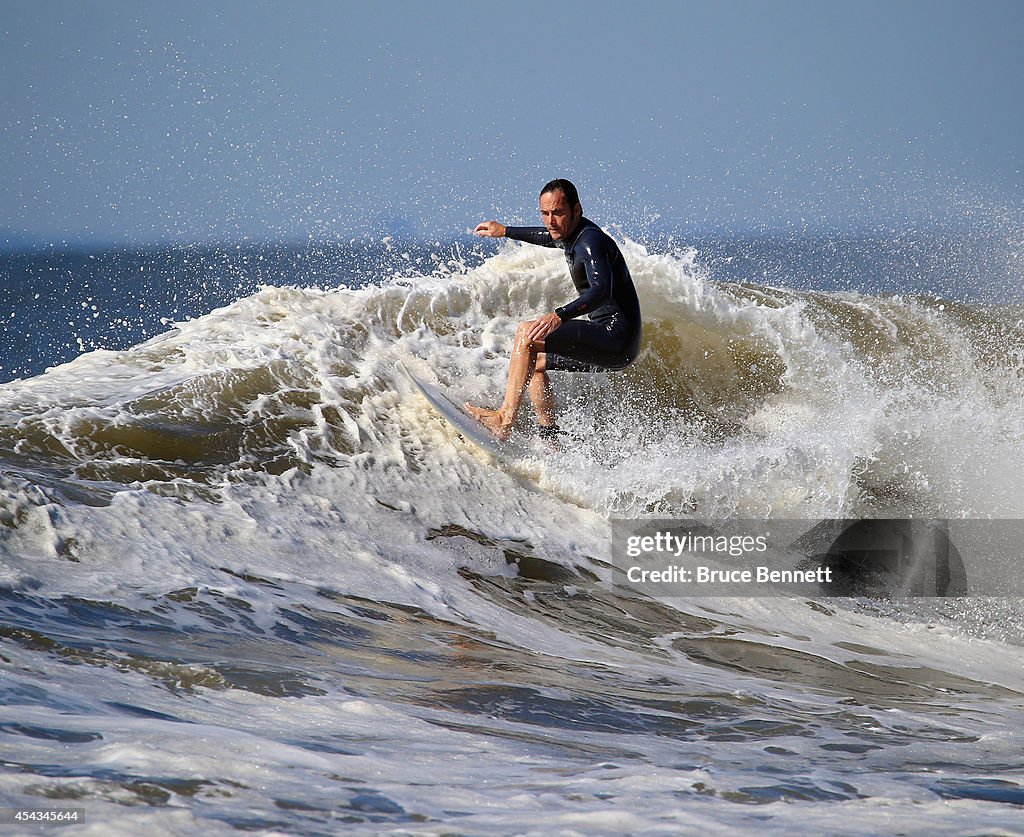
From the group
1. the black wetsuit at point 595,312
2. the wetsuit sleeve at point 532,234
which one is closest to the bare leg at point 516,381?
the black wetsuit at point 595,312

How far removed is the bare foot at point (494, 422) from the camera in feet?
18.8

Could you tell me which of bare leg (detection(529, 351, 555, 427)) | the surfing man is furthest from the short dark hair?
bare leg (detection(529, 351, 555, 427))

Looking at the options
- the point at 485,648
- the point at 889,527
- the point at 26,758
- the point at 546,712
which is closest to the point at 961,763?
the point at 546,712

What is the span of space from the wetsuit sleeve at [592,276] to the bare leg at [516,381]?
26cm

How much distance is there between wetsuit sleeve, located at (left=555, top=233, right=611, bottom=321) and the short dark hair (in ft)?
0.71

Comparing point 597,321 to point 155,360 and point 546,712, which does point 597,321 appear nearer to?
point 155,360

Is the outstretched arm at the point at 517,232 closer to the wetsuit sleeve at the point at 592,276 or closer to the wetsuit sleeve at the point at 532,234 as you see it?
the wetsuit sleeve at the point at 532,234

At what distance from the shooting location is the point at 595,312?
5.63 m

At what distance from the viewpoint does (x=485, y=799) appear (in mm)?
2082

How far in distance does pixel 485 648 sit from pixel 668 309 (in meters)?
4.66

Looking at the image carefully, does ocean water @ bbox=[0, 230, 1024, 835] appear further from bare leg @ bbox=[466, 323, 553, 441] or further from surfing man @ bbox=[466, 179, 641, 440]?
surfing man @ bbox=[466, 179, 641, 440]

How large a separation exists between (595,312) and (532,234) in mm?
786

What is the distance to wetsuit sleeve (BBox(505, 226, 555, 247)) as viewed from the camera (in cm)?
603

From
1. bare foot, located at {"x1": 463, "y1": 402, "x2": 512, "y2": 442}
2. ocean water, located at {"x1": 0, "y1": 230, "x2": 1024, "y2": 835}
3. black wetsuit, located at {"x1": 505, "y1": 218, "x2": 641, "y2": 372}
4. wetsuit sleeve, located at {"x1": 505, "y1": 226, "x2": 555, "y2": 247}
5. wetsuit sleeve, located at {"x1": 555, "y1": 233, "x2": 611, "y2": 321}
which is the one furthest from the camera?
wetsuit sleeve, located at {"x1": 505, "y1": 226, "x2": 555, "y2": 247}
